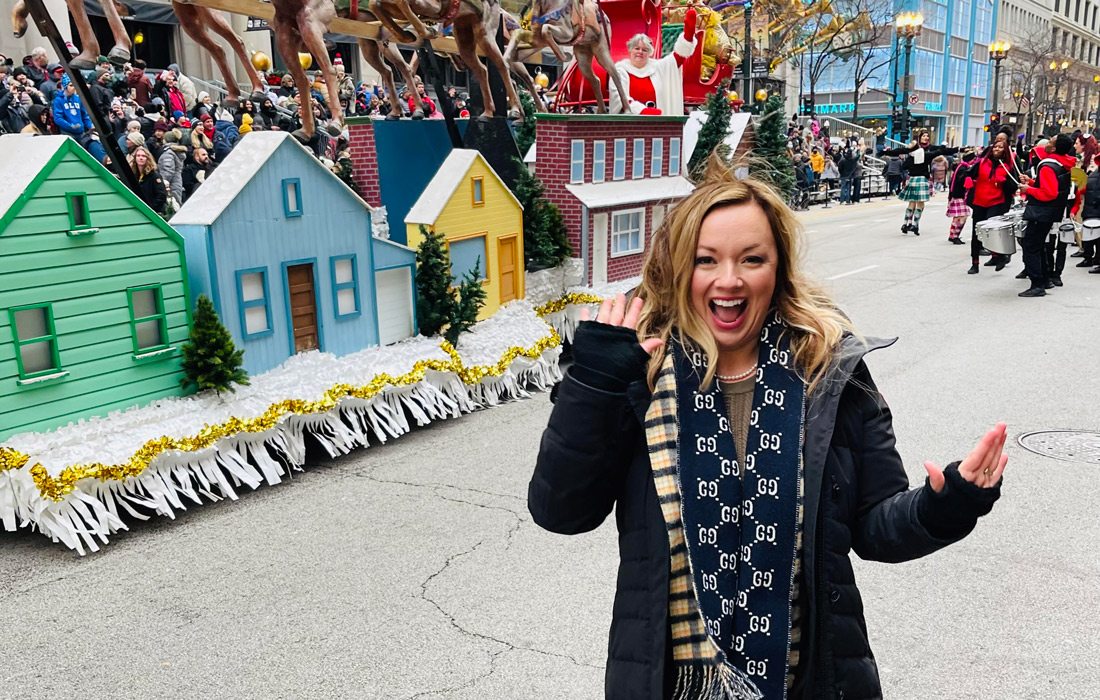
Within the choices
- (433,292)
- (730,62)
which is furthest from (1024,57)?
(433,292)

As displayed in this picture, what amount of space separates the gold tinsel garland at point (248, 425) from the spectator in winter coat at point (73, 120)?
12.8ft

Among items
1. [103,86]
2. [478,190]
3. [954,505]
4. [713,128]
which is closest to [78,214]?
[478,190]

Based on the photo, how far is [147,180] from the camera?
6527 millimetres

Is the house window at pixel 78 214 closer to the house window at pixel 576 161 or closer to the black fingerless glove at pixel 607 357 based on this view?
the black fingerless glove at pixel 607 357

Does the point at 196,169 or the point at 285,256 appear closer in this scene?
the point at 285,256

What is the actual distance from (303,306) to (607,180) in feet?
13.9

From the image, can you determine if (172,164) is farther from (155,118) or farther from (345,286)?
(345,286)

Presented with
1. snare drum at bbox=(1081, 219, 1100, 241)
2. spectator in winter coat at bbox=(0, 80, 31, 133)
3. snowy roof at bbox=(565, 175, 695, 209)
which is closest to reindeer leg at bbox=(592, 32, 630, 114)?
snowy roof at bbox=(565, 175, 695, 209)

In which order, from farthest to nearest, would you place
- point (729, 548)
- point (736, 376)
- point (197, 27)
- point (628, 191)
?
1. point (628, 191)
2. point (197, 27)
3. point (736, 376)
4. point (729, 548)

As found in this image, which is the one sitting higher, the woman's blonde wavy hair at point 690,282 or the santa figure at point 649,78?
the santa figure at point 649,78

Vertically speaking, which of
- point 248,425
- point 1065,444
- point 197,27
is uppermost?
point 197,27

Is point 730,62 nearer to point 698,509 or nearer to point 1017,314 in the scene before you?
point 1017,314

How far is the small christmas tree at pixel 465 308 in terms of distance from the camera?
23.8 ft

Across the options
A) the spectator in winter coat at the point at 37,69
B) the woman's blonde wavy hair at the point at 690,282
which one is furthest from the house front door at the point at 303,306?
the spectator in winter coat at the point at 37,69
